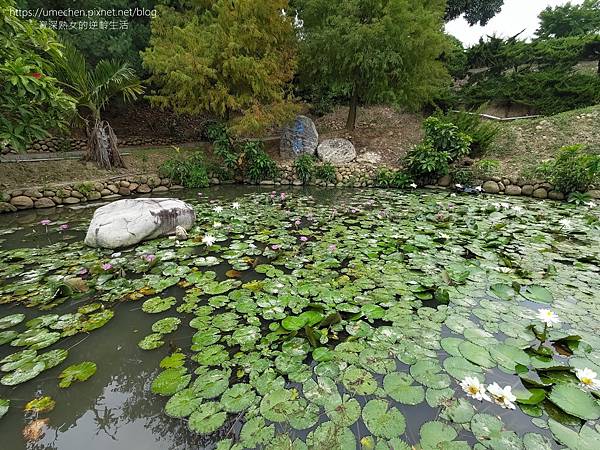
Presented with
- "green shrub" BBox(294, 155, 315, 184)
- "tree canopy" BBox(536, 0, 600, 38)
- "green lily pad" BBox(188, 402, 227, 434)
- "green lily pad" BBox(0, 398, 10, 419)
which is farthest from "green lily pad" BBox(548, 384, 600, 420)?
"tree canopy" BBox(536, 0, 600, 38)

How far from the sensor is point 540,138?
6.93m

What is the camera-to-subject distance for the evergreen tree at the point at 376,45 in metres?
6.76

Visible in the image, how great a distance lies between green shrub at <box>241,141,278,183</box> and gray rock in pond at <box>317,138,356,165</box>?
1.52 meters

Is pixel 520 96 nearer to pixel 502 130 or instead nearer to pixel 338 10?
pixel 502 130

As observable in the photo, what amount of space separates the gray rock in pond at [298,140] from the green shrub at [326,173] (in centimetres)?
109

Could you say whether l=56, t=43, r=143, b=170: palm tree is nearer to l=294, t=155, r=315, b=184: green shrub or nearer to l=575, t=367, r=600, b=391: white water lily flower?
l=294, t=155, r=315, b=184: green shrub

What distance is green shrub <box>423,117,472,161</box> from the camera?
20.2 ft

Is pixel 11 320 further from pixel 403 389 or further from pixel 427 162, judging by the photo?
→ pixel 427 162

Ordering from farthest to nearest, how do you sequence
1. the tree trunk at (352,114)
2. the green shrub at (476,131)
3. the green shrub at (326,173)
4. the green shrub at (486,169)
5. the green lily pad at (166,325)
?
the tree trunk at (352,114), the green shrub at (326,173), the green shrub at (476,131), the green shrub at (486,169), the green lily pad at (166,325)

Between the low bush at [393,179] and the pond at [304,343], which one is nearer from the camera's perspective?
the pond at [304,343]

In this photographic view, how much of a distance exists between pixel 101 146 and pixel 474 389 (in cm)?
749

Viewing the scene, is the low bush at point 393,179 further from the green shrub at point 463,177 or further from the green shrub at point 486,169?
the green shrub at point 486,169

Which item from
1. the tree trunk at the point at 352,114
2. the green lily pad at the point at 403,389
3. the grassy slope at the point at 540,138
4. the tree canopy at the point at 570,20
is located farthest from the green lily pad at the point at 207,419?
the tree canopy at the point at 570,20

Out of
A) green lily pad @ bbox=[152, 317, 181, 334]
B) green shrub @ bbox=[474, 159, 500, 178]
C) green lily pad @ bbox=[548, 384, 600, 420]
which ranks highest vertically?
green shrub @ bbox=[474, 159, 500, 178]
